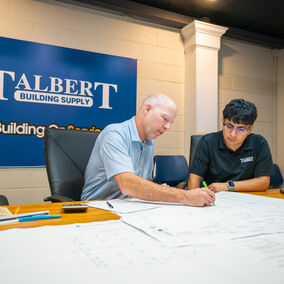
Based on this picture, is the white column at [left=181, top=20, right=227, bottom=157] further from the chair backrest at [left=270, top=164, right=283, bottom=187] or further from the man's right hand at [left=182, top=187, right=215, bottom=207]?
the man's right hand at [left=182, top=187, right=215, bottom=207]

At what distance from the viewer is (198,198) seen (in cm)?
95

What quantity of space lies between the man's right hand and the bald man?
0.69 ft

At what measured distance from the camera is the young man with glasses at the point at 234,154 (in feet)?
5.13

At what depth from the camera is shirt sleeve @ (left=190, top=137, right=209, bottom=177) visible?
5.39 ft

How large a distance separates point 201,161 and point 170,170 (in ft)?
4.00

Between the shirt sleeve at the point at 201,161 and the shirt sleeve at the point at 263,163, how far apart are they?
29 centimetres

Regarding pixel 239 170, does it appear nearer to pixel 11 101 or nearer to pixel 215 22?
pixel 11 101

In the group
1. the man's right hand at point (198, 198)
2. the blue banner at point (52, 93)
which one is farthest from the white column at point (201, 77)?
the man's right hand at point (198, 198)

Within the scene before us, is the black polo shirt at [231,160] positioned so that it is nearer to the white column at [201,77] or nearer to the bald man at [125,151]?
the bald man at [125,151]

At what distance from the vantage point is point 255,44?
3906 mm

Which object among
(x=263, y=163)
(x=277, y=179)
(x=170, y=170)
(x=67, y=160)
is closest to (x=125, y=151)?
(x=67, y=160)

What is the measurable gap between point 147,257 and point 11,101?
239cm

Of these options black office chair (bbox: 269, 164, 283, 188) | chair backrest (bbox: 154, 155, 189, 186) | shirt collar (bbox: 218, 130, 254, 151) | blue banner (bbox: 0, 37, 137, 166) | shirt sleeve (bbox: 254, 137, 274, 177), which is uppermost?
blue banner (bbox: 0, 37, 137, 166)

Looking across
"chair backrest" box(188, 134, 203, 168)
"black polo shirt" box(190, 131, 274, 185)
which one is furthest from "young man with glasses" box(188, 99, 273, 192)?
"chair backrest" box(188, 134, 203, 168)
